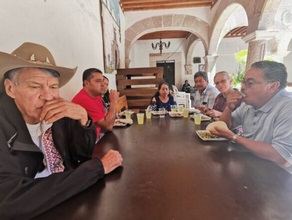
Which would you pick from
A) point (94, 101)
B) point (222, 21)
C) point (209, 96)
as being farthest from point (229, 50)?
point (94, 101)

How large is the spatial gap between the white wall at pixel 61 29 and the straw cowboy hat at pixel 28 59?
27 centimetres

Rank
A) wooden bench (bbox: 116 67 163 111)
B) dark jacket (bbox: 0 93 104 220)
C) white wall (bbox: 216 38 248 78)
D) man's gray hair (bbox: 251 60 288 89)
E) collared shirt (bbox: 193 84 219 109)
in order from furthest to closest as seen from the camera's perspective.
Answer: white wall (bbox: 216 38 248 78) → wooden bench (bbox: 116 67 163 111) → collared shirt (bbox: 193 84 219 109) → man's gray hair (bbox: 251 60 288 89) → dark jacket (bbox: 0 93 104 220)

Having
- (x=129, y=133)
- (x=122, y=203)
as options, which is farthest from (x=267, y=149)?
(x=129, y=133)

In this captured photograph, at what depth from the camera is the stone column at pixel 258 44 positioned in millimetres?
2955

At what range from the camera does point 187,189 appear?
0.74m

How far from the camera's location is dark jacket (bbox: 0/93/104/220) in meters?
0.59

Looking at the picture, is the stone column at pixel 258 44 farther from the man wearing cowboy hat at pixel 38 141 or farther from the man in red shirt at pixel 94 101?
the man wearing cowboy hat at pixel 38 141

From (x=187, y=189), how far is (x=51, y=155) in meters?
0.68

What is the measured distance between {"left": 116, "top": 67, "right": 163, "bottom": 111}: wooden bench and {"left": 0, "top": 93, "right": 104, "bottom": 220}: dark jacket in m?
3.27

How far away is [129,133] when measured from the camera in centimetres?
158

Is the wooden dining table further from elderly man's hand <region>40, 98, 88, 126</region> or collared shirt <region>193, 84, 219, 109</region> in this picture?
collared shirt <region>193, 84, 219, 109</region>

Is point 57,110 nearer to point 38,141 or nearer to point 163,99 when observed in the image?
point 38,141

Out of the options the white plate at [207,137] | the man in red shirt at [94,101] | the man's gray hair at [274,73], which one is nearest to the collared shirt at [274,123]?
the man's gray hair at [274,73]

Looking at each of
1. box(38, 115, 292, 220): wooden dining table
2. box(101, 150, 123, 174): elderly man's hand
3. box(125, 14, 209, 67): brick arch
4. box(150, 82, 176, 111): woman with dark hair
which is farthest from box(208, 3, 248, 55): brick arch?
box(101, 150, 123, 174): elderly man's hand
